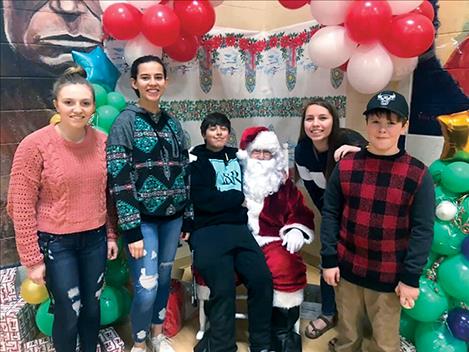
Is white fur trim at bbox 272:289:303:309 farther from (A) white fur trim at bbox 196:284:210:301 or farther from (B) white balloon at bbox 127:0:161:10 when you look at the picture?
(B) white balloon at bbox 127:0:161:10

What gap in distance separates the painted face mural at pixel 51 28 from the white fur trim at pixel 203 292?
1.81 m

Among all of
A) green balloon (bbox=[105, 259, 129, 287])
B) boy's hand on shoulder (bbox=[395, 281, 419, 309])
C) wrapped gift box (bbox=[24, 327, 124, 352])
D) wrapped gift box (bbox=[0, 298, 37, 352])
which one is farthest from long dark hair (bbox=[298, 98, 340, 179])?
wrapped gift box (bbox=[0, 298, 37, 352])

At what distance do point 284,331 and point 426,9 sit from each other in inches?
78.9

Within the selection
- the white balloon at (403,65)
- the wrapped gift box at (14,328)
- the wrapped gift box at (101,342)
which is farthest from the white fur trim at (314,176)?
the wrapped gift box at (14,328)

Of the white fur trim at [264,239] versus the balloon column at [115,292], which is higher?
the white fur trim at [264,239]

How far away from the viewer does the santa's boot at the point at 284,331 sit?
2268 mm

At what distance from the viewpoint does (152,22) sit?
7.64ft

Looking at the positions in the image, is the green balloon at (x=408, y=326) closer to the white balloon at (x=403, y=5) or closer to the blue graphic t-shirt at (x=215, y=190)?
the blue graphic t-shirt at (x=215, y=190)

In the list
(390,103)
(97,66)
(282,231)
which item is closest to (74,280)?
(282,231)

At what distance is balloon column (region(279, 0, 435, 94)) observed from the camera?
2086mm

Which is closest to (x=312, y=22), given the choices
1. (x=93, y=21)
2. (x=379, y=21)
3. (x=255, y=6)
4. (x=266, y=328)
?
(x=255, y=6)

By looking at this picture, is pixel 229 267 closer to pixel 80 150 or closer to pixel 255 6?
pixel 80 150

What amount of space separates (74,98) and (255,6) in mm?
2471

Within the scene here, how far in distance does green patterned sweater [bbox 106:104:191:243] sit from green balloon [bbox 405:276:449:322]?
1.31 meters
